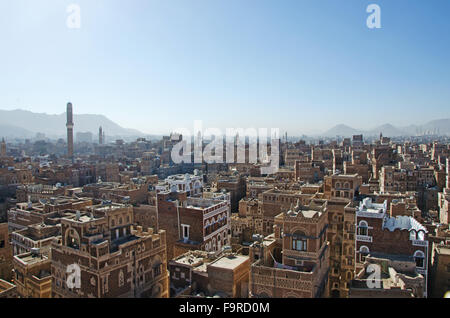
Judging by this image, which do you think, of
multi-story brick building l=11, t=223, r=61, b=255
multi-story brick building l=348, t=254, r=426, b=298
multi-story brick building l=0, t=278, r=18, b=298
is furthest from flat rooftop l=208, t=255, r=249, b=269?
multi-story brick building l=0, t=278, r=18, b=298

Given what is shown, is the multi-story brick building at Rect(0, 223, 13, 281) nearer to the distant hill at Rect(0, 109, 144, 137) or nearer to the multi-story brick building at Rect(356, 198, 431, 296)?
the multi-story brick building at Rect(356, 198, 431, 296)

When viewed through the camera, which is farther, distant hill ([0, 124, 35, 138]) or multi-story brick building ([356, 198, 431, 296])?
distant hill ([0, 124, 35, 138])

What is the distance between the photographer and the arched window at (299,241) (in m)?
16.0

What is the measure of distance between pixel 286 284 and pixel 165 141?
295 ft

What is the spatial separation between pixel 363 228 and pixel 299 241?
5770 mm

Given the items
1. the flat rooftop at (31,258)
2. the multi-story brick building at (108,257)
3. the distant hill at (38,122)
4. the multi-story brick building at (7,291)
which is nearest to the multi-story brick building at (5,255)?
the multi-story brick building at (7,291)

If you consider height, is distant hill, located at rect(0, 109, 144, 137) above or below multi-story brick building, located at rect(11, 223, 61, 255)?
above

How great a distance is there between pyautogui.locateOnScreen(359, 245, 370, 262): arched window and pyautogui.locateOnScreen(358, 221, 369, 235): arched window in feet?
2.57

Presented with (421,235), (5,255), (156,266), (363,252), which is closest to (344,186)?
(363,252)

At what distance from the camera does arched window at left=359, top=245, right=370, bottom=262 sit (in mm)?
19520

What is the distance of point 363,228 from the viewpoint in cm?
1969

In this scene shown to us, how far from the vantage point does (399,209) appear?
22875 millimetres
